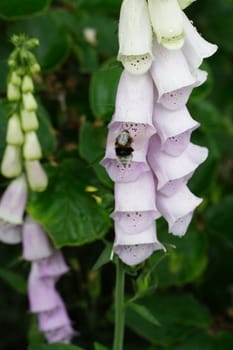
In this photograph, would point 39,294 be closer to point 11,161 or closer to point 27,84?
point 11,161

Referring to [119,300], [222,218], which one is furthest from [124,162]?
[222,218]

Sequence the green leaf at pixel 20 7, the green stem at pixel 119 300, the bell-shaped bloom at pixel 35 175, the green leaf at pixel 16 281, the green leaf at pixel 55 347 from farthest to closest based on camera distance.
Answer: the green leaf at pixel 16 281 → the green leaf at pixel 20 7 → the bell-shaped bloom at pixel 35 175 → the green leaf at pixel 55 347 → the green stem at pixel 119 300

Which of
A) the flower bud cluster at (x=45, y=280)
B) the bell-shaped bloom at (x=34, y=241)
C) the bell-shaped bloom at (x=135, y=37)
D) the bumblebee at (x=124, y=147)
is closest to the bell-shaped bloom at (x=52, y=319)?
the flower bud cluster at (x=45, y=280)

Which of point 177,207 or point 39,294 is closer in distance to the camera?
point 177,207

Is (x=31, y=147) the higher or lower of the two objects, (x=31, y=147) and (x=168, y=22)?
the lower

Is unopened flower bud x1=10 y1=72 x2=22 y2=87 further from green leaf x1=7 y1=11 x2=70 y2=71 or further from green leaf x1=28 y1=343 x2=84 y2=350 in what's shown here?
green leaf x1=28 y1=343 x2=84 y2=350

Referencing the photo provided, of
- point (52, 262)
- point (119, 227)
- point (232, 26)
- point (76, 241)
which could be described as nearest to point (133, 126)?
point (119, 227)

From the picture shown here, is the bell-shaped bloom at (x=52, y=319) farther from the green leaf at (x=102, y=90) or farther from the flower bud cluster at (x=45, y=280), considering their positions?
the green leaf at (x=102, y=90)
